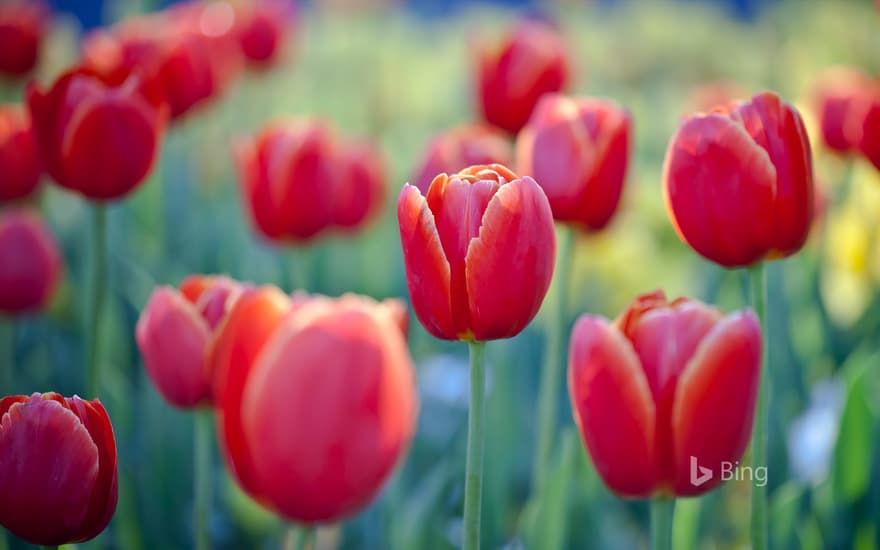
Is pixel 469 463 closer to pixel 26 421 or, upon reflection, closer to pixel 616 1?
pixel 26 421

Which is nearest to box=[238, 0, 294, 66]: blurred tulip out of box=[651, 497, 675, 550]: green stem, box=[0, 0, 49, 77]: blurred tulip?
box=[0, 0, 49, 77]: blurred tulip

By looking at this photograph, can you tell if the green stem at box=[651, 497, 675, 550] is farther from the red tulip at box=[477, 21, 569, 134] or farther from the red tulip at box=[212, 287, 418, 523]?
the red tulip at box=[477, 21, 569, 134]

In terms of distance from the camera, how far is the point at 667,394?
67cm

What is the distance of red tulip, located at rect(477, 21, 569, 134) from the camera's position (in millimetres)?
1483

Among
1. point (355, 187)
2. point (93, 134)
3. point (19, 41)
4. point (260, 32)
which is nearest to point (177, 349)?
point (93, 134)

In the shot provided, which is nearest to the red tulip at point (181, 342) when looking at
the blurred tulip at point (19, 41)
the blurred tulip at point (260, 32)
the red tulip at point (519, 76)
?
the red tulip at point (519, 76)

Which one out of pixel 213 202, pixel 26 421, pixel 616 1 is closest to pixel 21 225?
pixel 26 421

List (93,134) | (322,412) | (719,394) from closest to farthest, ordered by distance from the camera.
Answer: (322,412), (719,394), (93,134)

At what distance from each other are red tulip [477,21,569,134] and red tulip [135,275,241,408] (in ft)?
2.72

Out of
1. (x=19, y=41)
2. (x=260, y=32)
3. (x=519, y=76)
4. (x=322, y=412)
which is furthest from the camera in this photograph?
(x=260, y=32)

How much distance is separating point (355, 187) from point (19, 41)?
989 mm

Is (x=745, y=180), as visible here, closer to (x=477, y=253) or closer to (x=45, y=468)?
(x=477, y=253)

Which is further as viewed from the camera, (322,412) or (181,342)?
(181,342)

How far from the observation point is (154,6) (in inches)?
123
